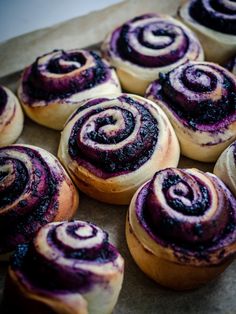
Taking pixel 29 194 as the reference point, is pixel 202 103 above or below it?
above

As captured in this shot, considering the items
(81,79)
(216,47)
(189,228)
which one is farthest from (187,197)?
(216,47)

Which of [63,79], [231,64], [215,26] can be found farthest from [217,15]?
[63,79]

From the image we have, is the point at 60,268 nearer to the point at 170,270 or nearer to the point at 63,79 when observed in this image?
the point at 170,270

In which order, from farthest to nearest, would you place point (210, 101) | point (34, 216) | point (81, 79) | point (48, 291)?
point (81, 79) < point (210, 101) < point (34, 216) < point (48, 291)

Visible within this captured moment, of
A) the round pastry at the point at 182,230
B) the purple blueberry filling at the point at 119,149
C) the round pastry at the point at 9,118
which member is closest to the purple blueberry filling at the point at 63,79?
the round pastry at the point at 9,118

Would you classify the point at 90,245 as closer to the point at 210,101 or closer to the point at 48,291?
the point at 48,291

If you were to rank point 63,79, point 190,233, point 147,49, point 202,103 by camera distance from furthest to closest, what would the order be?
1. point 147,49
2. point 63,79
3. point 202,103
4. point 190,233
